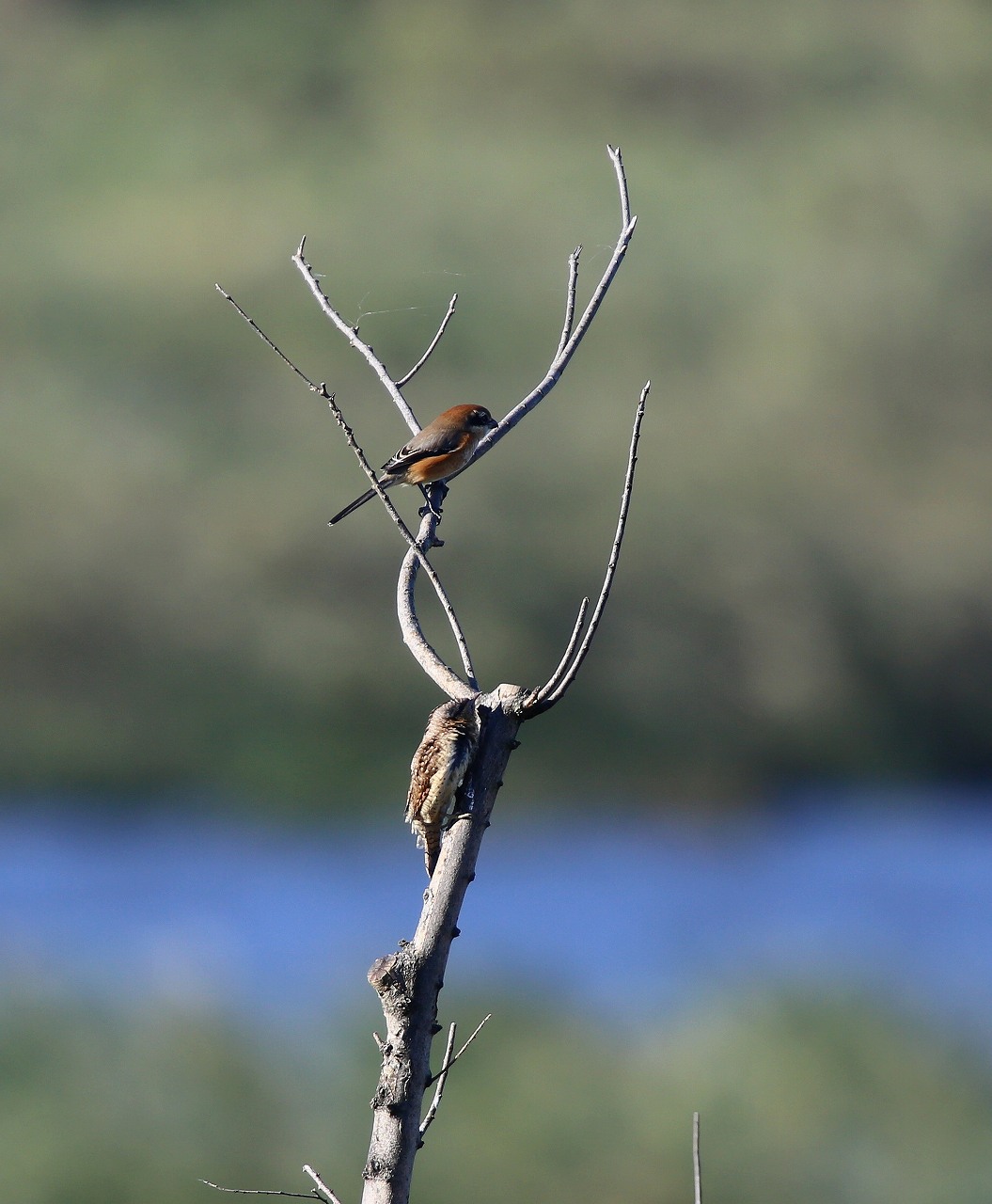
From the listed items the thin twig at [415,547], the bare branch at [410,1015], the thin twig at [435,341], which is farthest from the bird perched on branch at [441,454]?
the bare branch at [410,1015]

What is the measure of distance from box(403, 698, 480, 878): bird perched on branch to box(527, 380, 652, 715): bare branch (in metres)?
0.13

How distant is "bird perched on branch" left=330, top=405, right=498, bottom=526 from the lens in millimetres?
5793

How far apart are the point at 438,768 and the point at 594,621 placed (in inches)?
15.0

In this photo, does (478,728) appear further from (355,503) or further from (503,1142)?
(503,1142)

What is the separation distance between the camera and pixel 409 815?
2238mm

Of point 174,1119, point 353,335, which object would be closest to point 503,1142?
point 174,1119

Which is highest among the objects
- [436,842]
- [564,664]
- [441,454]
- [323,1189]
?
[441,454]

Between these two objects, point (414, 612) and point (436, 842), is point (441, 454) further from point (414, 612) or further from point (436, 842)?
point (436, 842)

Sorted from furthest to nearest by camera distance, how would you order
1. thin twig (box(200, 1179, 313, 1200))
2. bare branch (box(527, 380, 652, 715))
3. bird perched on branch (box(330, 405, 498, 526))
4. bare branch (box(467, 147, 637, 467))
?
bird perched on branch (box(330, 405, 498, 526)) < bare branch (box(467, 147, 637, 467)) < thin twig (box(200, 1179, 313, 1200)) < bare branch (box(527, 380, 652, 715))

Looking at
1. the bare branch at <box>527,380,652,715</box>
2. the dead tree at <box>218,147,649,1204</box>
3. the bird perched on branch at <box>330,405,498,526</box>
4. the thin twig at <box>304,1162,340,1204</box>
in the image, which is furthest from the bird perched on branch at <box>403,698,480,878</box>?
the bird perched on branch at <box>330,405,498,526</box>

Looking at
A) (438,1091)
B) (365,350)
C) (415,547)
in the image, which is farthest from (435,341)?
(438,1091)

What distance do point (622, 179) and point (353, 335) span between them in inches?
30.6

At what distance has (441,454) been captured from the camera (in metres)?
5.77

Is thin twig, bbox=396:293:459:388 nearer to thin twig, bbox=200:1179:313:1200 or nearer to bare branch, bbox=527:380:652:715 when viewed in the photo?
bare branch, bbox=527:380:652:715
